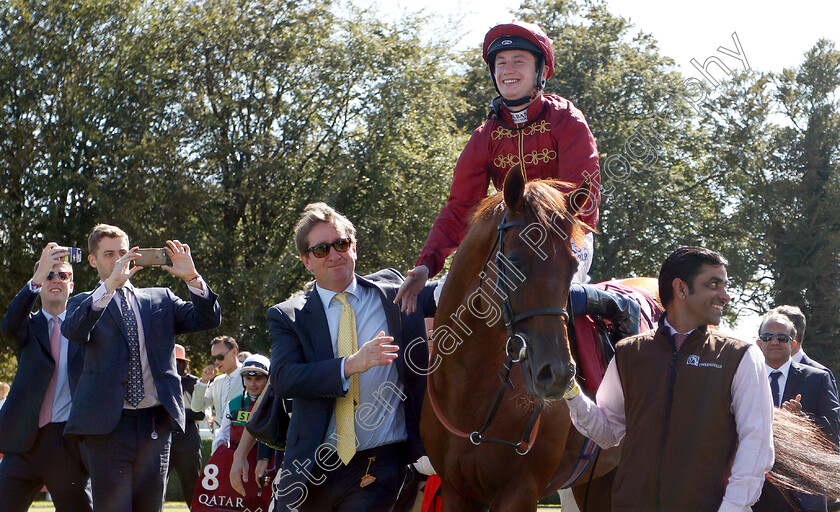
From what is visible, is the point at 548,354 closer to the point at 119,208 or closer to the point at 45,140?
the point at 119,208

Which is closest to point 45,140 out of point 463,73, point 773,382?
point 463,73

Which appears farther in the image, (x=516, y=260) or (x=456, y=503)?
(x=456, y=503)

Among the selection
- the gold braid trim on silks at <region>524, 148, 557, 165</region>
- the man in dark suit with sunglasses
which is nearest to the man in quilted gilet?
the gold braid trim on silks at <region>524, 148, 557, 165</region>

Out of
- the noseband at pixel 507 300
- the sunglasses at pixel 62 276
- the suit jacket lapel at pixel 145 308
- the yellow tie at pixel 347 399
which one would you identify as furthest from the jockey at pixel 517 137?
the sunglasses at pixel 62 276

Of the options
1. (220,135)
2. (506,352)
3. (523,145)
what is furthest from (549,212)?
(220,135)

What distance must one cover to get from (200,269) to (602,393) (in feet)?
60.0

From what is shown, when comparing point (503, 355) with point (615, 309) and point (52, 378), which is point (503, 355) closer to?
point (615, 309)

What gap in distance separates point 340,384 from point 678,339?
1.43m

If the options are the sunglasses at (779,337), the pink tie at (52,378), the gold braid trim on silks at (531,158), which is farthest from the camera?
the sunglasses at (779,337)

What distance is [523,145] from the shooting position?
4.81m

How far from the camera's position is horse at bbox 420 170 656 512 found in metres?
3.52

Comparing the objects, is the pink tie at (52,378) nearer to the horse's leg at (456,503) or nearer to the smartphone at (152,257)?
the smartphone at (152,257)

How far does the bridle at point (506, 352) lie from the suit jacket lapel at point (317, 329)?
20.3 inches

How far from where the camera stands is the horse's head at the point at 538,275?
3.30 m
